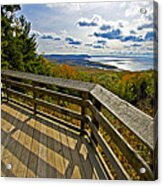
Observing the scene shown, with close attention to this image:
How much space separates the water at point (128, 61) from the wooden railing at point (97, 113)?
151 mm

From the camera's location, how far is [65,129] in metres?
2.61

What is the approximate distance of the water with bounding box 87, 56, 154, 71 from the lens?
7.75 ft

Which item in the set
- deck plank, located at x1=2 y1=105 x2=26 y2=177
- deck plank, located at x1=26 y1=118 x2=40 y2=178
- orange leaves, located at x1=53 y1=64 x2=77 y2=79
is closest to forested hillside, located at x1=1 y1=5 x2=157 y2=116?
orange leaves, located at x1=53 y1=64 x2=77 y2=79

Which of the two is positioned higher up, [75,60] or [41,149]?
[75,60]

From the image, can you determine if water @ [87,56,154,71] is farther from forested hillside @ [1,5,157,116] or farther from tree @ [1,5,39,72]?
tree @ [1,5,39,72]

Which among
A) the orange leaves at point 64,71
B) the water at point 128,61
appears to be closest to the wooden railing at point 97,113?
the orange leaves at point 64,71

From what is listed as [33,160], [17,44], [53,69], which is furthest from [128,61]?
[33,160]

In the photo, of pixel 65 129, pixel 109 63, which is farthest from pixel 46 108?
pixel 109 63

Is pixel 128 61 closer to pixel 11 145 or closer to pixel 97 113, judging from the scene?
pixel 97 113

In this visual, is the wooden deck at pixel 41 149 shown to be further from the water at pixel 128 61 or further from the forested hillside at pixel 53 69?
the water at pixel 128 61

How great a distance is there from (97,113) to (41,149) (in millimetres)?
411

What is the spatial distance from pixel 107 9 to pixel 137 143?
0.78m

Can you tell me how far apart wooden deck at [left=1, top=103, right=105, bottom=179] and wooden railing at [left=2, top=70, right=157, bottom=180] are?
0.05 meters

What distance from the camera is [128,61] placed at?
242cm
